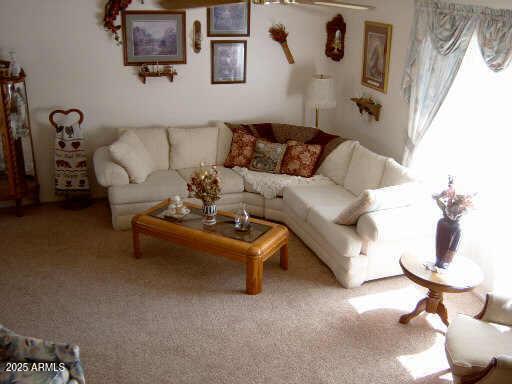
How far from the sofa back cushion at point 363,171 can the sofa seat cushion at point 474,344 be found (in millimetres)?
1973

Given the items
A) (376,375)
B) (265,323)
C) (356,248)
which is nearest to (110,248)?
(265,323)

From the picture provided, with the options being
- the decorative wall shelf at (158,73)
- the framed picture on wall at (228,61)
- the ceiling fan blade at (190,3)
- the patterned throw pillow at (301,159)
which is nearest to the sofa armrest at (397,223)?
the patterned throw pillow at (301,159)

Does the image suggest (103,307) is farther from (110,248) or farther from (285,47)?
(285,47)

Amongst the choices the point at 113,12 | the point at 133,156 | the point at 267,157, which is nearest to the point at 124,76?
the point at 113,12

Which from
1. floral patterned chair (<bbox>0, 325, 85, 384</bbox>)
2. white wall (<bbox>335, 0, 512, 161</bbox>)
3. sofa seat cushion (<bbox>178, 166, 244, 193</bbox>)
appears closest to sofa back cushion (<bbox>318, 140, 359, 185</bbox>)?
white wall (<bbox>335, 0, 512, 161</bbox>)

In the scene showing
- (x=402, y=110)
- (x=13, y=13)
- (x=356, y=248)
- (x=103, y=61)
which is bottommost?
(x=356, y=248)

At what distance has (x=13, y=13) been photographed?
5160 millimetres

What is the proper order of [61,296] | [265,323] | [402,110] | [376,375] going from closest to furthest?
[376,375] < [265,323] < [61,296] < [402,110]

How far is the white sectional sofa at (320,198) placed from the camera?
421cm

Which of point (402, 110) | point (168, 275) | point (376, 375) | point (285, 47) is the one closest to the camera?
point (376, 375)

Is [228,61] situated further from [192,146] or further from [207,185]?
[207,185]

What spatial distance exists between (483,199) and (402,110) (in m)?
1.38

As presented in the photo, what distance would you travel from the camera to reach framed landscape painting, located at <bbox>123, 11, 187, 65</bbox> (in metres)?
5.57

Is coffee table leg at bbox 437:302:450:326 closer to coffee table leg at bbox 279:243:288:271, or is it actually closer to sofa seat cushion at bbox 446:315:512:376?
sofa seat cushion at bbox 446:315:512:376
